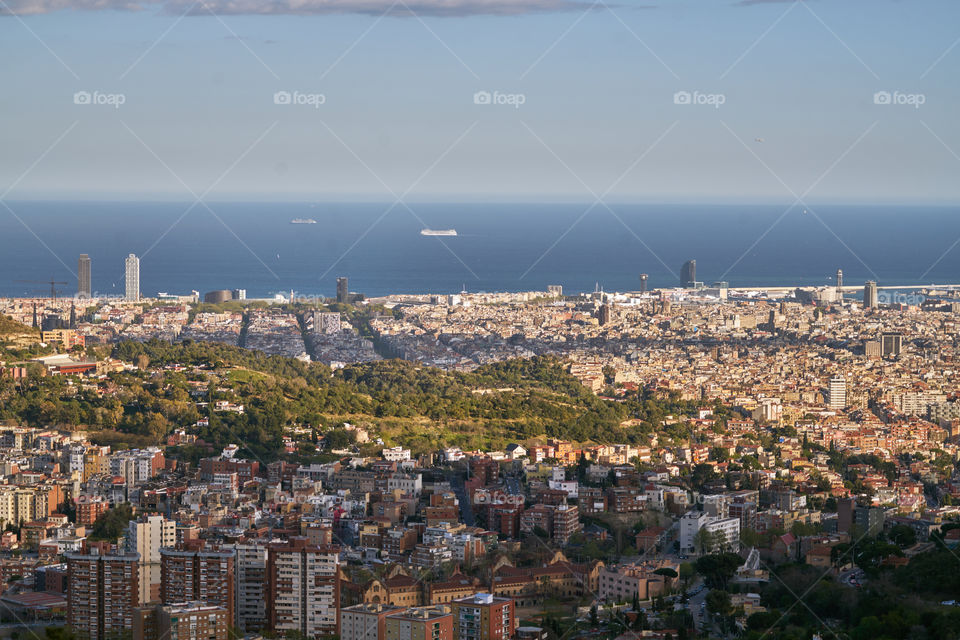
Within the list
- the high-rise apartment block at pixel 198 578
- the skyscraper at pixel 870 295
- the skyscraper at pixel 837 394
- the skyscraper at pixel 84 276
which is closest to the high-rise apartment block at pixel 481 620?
the high-rise apartment block at pixel 198 578

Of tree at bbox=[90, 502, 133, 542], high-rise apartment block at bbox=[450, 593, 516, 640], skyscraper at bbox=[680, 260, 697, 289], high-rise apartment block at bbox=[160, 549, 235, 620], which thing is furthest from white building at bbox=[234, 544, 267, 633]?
skyscraper at bbox=[680, 260, 697, 289]

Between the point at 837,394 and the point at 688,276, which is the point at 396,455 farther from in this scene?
the point at 688,276

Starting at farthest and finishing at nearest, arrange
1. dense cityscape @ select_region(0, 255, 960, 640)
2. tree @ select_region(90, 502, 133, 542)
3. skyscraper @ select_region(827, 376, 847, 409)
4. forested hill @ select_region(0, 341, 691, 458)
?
1. skyscraper @ select_region(827, 376, 847, 409)
2. forested hill @ select_region(0, 341, 691, 458)
3. tree @ select_region(90, 502, 133, 542)
4. dense cityscape @ select_region(0, 255, 960, 640)

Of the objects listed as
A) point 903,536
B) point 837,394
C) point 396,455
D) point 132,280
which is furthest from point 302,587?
point 132,280

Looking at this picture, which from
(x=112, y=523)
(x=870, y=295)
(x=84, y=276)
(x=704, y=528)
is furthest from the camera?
(x=84, y=276)

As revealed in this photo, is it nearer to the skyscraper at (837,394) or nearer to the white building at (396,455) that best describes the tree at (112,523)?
the white building at (396,455)

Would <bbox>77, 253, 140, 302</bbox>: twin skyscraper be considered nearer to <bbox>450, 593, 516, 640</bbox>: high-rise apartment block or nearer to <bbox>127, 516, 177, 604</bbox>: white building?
<bbox>127, 516, 177, 604</bbox>: white building

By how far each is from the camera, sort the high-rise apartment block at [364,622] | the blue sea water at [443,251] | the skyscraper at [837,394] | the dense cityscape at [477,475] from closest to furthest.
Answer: the high-rise apartment block at [364,622] → the dense cityscape at [477,475] → the skyscraper at [837,394] → the blue sea water at [443,251]
